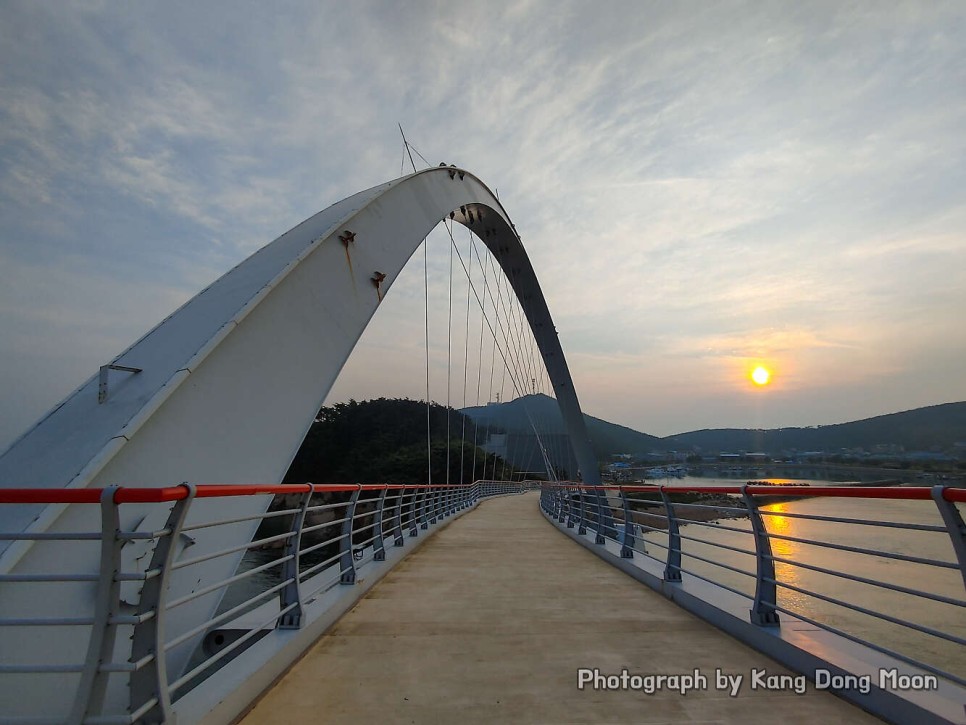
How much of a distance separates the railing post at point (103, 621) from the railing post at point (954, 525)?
271 cm

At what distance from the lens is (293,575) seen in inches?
123

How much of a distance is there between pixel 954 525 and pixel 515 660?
1958 mm

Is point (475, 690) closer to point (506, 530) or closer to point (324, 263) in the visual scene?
point (324, 263)

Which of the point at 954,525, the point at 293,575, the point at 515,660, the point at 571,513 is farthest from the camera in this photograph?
the point at 571,513

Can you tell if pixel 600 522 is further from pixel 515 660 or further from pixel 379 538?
pixel 515 660

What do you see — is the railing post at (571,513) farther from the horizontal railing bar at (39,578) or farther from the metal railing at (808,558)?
the horizontal railing bar at (39,578)

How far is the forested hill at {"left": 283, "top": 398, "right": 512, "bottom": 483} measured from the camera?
48.3m

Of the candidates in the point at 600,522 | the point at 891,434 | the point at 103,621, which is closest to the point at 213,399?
the point at 103,621

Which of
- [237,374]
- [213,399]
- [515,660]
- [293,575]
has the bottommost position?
[515,660]

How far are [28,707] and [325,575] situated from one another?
225 cm

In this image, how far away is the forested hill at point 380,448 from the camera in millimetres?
48312

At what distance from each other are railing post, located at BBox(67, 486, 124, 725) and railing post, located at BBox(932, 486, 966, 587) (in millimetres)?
2712

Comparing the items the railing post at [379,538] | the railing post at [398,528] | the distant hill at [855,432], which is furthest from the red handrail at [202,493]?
the distant hill at [855,432]

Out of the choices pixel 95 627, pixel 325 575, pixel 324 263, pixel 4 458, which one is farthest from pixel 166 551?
pixel 324 263
